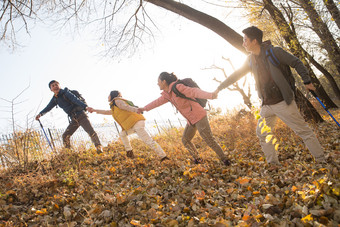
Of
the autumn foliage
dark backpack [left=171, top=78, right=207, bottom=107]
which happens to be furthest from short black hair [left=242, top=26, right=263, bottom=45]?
the autumn foliage

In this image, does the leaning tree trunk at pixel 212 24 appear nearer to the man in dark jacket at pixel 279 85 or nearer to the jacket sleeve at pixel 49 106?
the man in dark jacket at pixel 279 85

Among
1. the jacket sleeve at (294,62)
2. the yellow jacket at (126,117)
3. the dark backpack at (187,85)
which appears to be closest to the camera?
the jacket sleeve at (294,62)

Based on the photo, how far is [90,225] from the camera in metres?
2.79

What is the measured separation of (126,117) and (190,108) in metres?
1.86

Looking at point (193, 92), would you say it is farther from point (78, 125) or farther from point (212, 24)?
point (78, 125)

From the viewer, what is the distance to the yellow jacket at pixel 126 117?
5297 mm

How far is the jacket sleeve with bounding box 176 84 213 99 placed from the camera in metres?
3.82

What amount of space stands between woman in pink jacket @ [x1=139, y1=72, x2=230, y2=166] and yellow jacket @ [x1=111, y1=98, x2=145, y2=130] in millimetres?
859

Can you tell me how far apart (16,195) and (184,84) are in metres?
3.69

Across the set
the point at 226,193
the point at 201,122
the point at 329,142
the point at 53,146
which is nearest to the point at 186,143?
the point at 201,122

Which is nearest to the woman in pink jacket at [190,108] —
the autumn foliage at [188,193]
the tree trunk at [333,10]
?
the autumn foliage at [188,193]

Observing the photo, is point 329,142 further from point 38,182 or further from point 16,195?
point 16,195

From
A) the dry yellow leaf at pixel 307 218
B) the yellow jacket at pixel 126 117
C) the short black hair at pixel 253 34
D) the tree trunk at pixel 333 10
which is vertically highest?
the tree trunk at pixel 333 10

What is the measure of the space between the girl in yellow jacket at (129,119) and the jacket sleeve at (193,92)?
1381 millimetres
